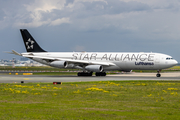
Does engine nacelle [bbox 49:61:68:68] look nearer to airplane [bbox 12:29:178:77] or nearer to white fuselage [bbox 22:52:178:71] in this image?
airplane [bbox 12:29:178:77]

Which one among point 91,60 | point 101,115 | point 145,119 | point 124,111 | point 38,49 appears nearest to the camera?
point 145,119

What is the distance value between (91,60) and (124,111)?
1671 inches

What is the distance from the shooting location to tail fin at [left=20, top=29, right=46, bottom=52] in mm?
62625

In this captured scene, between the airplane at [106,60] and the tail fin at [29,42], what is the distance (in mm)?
1474

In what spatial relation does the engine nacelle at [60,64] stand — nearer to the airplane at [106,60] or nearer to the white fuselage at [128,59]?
Answer: the airplane at [106,60]

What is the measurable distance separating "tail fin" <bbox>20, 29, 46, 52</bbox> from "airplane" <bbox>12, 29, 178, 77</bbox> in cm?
147

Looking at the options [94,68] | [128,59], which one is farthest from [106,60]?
[128,59]

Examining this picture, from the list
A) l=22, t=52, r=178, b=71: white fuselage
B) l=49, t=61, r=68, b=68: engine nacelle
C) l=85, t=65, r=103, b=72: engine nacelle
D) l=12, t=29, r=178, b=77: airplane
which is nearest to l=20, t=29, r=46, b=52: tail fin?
l=12, t=29, r=178, b=77: airplane

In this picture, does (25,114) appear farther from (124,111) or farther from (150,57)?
(150,57)

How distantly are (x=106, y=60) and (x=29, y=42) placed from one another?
1850cm

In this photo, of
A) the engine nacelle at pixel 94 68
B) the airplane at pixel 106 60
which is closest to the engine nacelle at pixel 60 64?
the airplane at pixel 106 60

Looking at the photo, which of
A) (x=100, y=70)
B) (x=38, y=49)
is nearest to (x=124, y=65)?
(x=100, y=70)

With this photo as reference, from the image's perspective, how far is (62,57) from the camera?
2368 inches

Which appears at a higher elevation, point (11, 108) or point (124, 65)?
point (124, 65)
